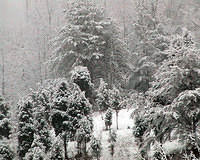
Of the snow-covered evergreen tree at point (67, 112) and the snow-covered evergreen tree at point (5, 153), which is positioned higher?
the snow-covered evergreen tree at point (67, 112)

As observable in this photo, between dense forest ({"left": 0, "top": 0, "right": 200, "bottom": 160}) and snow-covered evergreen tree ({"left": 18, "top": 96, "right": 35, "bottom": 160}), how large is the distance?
0.26 feet

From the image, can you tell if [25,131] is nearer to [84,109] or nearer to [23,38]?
[84,109]

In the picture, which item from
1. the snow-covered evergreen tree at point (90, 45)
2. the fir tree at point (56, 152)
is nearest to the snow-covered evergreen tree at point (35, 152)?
the fir tree at point (56, 152)

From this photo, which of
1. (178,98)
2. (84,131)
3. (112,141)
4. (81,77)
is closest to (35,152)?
(84,131)

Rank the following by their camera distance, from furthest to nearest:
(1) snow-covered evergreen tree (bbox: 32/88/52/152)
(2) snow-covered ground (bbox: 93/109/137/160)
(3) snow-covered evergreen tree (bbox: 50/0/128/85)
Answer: (3) snow-covered evergreen tree (bbox: 50/0/128/85) < (1) snow-covered evergreen tree (bbox: 32/88/52/152) < (2) snow-covered ground (bbox: 93/109/137/160)

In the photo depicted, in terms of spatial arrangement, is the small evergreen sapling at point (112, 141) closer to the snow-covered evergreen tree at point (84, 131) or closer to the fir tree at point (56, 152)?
the snow-covered evergreen tree at point (84, 131)

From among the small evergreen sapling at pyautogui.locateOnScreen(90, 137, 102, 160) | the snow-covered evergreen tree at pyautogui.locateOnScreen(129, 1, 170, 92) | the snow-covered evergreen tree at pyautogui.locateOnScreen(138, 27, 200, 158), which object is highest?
the snow-covered evergreen tree at pyautogui.locateOnScreen(129, 1, 170, 92)

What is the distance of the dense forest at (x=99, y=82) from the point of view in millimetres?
15617

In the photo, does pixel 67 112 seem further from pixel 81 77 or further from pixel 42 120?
pixel 81 77

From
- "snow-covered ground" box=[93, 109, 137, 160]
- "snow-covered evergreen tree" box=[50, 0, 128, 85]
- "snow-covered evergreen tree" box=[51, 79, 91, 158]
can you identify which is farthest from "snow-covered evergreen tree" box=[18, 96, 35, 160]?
"snow-covered evergreen tree" box=[50, 0, 128, 85]

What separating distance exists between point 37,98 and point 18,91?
23.9 meters

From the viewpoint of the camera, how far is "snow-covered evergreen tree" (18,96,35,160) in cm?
2155

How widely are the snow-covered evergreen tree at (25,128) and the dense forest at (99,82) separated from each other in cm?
8

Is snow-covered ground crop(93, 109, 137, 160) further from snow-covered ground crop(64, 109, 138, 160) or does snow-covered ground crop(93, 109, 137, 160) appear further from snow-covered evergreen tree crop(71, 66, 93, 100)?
snow-covered evergreen tree crop(71, 66, 93, 100)
